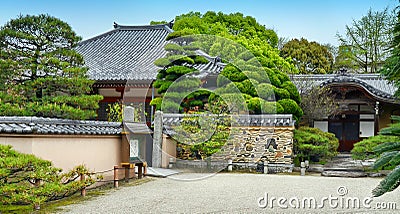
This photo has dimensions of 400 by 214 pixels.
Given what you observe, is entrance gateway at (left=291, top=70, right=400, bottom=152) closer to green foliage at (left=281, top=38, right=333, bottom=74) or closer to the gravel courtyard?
the gravel courtyard

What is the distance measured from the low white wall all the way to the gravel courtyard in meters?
0.90

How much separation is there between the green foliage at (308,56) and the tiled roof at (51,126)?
62.8ft

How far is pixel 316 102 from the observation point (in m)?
16.1

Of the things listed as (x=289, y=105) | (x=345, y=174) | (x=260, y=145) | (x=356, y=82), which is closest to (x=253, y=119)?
(x=260, y=145)

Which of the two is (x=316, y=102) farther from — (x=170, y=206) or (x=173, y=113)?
(x=170, y=206)

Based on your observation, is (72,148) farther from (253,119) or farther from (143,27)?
(143,27)

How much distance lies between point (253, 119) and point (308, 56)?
603 inches

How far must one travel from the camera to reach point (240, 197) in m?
7.79

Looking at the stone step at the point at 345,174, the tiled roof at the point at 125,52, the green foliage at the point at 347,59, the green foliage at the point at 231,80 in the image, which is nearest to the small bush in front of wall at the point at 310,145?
the green foliage at the point at 231,80

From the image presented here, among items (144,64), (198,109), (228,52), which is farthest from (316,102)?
(144,64)

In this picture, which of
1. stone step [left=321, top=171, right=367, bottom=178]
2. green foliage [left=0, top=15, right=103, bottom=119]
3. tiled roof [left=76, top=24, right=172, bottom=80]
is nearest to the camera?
green foliage [left=0, top=15, right=103, bottom=119]

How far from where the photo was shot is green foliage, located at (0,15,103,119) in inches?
390

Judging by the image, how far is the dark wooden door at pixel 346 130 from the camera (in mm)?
18406

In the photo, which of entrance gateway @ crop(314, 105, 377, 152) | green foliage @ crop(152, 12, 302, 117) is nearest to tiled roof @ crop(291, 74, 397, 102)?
entrance gateway @ crop(314, 105, 377, 152)
